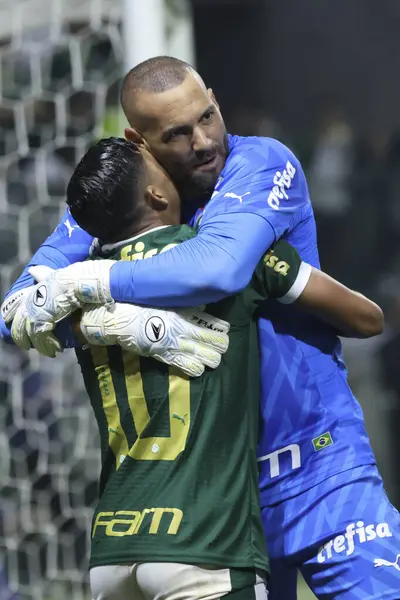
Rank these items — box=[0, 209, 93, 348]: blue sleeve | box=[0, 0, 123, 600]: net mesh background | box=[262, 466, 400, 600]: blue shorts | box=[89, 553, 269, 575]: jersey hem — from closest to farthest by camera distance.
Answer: box=[89, 553, 269, 575]: jersey hem
box=[262, 466, 400, 600]: blue shorts
box=[0, 209, 93, 348]: blue sleeve
box=[0, 0, 123, 600]: net mesh background

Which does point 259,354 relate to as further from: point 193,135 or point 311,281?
point 193,135

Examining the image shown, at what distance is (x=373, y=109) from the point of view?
9086 mm

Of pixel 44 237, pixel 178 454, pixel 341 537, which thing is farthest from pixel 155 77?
pixel 44 237

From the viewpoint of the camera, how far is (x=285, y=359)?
7.73ft

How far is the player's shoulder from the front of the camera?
90.4 inches

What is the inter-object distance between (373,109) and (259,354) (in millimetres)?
7059

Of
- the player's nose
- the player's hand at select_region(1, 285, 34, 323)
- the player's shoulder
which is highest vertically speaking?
the player's nose

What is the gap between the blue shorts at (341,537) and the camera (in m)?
2.28

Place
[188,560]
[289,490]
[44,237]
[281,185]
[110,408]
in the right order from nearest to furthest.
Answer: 1. [188,560]
2. [110,408]
3. [281,185]
4. [289,490]
5. [44,237]

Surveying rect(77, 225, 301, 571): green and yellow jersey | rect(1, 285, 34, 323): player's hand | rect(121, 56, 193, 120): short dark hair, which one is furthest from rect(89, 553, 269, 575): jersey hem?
rect(121, 56, 193, 120): short dark hair

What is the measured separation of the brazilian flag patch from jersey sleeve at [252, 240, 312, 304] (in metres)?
0.32

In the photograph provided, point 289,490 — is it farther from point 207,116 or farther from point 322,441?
point 207,116

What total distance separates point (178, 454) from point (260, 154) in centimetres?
65

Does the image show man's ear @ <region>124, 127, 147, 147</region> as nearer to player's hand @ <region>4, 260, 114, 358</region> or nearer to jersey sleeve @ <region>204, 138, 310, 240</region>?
jersey sleeve @ <region>204, 138, 310, 240</region>
